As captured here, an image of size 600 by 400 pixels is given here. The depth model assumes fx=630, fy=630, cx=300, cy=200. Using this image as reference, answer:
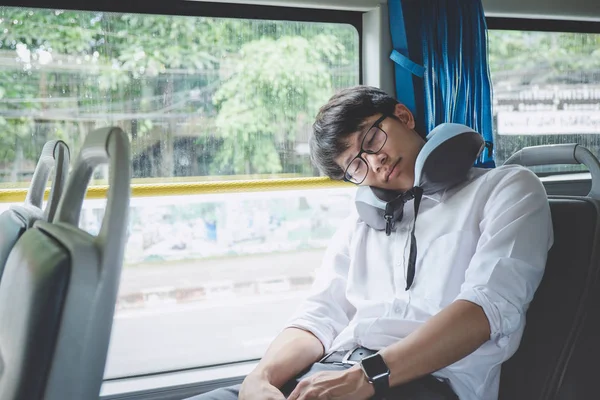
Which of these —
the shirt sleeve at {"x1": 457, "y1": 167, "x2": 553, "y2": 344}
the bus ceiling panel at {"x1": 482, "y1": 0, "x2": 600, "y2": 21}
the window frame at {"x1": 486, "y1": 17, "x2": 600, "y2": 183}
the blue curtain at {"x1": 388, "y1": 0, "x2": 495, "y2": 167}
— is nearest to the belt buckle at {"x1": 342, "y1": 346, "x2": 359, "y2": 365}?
the shirt sleeve at {"x1": 457, "y1": 167, "x2": 553, "y2": 344}

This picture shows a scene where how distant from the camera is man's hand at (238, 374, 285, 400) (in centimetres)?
165

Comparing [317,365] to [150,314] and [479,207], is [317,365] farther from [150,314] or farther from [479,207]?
[150,314]

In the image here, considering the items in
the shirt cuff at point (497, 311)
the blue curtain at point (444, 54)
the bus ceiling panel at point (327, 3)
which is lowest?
the shirt cuff at point (497, 311)

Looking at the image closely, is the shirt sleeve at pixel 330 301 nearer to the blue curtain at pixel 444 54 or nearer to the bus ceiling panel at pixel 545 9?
the blue curtain at pixel 444 54

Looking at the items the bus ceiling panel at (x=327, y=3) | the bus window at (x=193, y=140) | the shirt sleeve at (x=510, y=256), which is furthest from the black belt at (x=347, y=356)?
the bus ceiling panel at (x=327, y=3)

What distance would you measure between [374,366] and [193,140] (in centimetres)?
125

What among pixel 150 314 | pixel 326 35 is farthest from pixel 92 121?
pixel 326 35

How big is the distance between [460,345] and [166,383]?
1.36 metres

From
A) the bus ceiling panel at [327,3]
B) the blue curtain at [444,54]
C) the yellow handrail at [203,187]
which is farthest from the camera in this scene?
the blue curtain at [444,54]

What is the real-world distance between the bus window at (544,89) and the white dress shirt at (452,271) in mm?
1295

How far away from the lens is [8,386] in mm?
825

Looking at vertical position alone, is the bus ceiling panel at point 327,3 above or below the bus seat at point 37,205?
above

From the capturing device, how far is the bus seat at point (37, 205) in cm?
126

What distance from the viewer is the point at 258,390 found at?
169 cm
